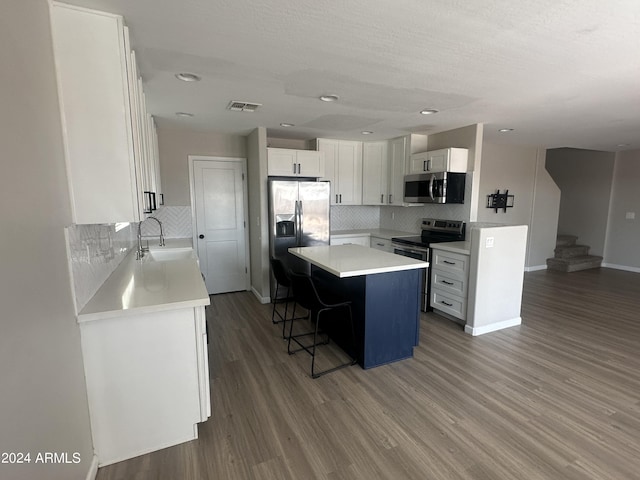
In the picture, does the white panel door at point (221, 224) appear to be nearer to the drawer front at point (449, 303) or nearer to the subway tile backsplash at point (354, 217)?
the subway tile backsplash at point (354, 217)

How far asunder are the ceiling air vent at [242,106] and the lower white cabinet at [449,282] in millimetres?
2595

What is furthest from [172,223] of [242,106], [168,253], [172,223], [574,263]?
[574,263]

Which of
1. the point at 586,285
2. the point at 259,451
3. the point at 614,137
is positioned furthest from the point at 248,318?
the point at 614,137

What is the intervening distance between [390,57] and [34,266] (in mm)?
2165

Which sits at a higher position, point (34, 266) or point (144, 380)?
point (34, 266)

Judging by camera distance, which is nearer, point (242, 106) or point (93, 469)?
point (93, 469)

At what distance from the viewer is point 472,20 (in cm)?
161

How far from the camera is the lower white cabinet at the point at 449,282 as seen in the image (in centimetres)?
348

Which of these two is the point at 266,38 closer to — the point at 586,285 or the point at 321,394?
the point at 321,394

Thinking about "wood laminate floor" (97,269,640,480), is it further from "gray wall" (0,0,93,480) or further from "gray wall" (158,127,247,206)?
"gray wall" (158,127,247,206)

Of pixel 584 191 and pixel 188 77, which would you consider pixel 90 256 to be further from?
pixel 584 191

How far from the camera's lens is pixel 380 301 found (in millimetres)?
2707

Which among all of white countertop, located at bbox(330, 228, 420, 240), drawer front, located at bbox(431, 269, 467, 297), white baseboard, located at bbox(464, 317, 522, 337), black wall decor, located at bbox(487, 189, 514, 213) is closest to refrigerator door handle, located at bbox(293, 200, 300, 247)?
white countertop, located at bbox(330, 228, 420, 240)

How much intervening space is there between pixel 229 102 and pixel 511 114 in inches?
118
